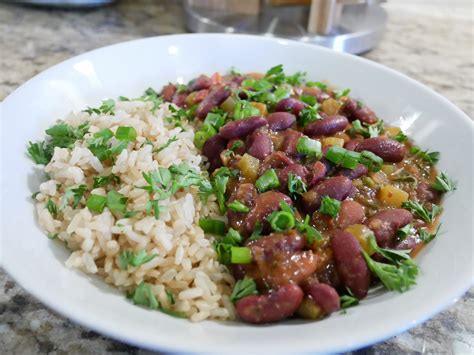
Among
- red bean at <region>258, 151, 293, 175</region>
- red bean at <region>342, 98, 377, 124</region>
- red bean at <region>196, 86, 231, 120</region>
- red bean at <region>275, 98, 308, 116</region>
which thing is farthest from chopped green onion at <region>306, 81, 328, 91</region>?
red bean at <region>258, 151, 293, 175</region>

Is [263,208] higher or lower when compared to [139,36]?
higher

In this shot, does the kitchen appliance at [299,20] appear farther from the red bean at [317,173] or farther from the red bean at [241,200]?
the red bean at [241,200]

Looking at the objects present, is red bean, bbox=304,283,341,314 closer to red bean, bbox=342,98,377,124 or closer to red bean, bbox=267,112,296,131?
red bean, bbox=267,112,296,131

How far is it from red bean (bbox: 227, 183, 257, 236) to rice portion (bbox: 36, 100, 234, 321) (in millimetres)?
80

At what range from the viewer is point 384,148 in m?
1.93

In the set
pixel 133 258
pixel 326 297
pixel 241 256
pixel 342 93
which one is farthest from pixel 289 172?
pixel 342 93

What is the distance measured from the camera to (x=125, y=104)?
6.80 feet

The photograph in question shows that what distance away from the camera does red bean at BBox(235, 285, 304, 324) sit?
1.35 meters

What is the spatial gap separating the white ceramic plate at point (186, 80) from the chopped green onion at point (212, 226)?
1.22 feet

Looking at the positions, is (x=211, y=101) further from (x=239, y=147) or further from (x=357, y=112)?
(x=357, y=112)

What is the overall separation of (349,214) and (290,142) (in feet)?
1.40

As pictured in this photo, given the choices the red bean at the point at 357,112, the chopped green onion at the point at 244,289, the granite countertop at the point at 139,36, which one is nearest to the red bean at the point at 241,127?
the red bean at the point at 357,112

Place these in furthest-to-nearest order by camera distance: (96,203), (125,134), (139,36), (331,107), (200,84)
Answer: (139,36) → (200,84) → (331,107) → (125,134) → (96,203)

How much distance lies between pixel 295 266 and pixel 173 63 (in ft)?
4.77
